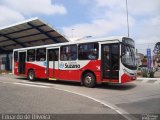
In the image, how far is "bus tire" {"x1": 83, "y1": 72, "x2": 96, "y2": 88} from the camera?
16.9m

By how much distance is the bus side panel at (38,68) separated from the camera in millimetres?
20766

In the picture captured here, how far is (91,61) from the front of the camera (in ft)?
55.4

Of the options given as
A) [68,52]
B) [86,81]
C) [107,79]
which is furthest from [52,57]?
[107,79]

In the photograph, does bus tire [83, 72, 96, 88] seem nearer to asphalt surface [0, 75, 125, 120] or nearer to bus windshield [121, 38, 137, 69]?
bus windshield [121, 38, 137, 69]

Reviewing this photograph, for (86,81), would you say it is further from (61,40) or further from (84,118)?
(61,40)

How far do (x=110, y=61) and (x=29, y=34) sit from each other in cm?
1803

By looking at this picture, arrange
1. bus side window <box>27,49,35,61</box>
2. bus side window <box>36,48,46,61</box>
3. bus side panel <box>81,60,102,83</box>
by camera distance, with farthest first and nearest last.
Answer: bus side window <box>27,49,35,61</box>, bus side window <box>36,48,46,61</box>, bus side panel <box>81,60,102,83</box>

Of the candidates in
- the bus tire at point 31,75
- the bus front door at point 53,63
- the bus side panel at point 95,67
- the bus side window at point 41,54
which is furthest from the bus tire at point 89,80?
the bus tire at point 31,75

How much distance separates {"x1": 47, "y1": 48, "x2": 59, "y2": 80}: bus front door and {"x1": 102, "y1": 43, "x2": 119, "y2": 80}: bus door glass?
4254 mm

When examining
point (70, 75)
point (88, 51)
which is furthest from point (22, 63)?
point (88, 51)

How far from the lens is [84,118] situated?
830 centimetres

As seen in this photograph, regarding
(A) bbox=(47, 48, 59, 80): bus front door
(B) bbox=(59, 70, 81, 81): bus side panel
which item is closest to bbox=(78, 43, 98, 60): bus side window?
(B) bbox=(59, 70, 81, 81): bus side panel

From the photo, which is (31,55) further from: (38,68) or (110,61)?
(110,61)

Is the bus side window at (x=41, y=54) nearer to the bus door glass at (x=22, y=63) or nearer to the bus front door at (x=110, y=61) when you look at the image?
the bus door glass at (x=22, y=63)
